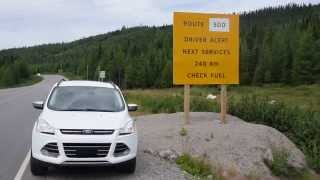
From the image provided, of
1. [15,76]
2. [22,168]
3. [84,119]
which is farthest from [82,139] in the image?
[15,76]

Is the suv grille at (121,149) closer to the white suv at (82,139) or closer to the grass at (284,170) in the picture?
the white suv at (82,139)

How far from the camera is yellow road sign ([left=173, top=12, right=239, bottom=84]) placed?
49.4 feet

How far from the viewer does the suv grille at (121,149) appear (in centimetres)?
899

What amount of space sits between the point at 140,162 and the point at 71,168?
1507 mm

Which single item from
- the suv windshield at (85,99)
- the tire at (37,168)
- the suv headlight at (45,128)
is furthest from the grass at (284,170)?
the suv headlight at (45,128)

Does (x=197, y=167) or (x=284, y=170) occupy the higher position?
(x=197, y=167)

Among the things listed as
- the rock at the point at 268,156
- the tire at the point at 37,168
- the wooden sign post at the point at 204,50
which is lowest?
the rock at the point at 268,156

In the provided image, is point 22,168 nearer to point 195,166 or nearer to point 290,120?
point 195,166

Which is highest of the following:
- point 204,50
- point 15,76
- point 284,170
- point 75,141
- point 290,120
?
point 204,50

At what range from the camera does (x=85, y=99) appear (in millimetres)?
10555

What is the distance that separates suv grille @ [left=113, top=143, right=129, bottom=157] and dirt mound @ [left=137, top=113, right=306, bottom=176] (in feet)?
9.47

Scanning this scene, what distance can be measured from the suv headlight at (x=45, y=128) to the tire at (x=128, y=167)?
127cm

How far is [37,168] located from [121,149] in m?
1.48

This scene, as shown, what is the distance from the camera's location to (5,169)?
33.5ft
